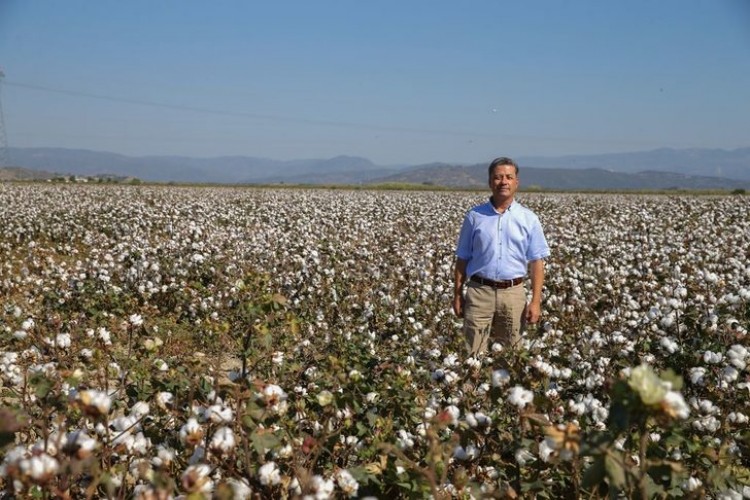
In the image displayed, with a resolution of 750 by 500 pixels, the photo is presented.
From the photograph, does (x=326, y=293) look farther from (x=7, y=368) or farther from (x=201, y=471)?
(x=201, y=471)

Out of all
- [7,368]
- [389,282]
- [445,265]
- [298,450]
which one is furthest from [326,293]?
[298,450]

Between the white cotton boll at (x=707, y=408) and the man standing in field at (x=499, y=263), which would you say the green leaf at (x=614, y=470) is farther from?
the man standing in field at (x=499, y=263)

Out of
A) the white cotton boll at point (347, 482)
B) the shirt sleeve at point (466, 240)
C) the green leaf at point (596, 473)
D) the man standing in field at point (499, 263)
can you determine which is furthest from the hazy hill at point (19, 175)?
the green leaf at point (596, 473)

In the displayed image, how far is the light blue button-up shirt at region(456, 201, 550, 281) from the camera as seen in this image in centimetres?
497

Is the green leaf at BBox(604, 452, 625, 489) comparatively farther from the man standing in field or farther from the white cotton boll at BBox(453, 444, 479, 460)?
the man standing in field

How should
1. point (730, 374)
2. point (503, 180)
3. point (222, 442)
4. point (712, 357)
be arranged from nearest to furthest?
1. point (222, 442)
2. point (730, 374)
3. point (712, 357)
4. point (503, 180)

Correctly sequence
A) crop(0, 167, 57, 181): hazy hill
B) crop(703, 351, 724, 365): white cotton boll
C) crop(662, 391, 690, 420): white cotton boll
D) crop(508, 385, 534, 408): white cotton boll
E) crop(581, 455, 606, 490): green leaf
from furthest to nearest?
crop(0, 167, 57, 181): hazy hill
crop(703, 351, 724, 365): white cotton boll
crop(508, 385, 534, 408): white cotton boll
crop(581, 455, 606, 490): green leaf
crop(662, 391, 690, 420): white cotton boll

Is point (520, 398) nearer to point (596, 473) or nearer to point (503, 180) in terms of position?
point (596, 473)

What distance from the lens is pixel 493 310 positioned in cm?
509

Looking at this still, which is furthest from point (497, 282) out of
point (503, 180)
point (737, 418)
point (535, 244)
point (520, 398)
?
→ point (520, 398)

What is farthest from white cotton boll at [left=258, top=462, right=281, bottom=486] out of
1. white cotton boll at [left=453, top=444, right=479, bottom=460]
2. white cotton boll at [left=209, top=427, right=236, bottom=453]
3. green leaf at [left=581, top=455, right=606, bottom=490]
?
green leaf at [left=581, top=455, right=606, bottom=490]

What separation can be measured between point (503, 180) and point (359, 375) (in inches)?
103

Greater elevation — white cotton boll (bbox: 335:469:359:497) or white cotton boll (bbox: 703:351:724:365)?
white cotton boll (bbox: 703:351:724:365)

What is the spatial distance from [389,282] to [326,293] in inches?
47.9
